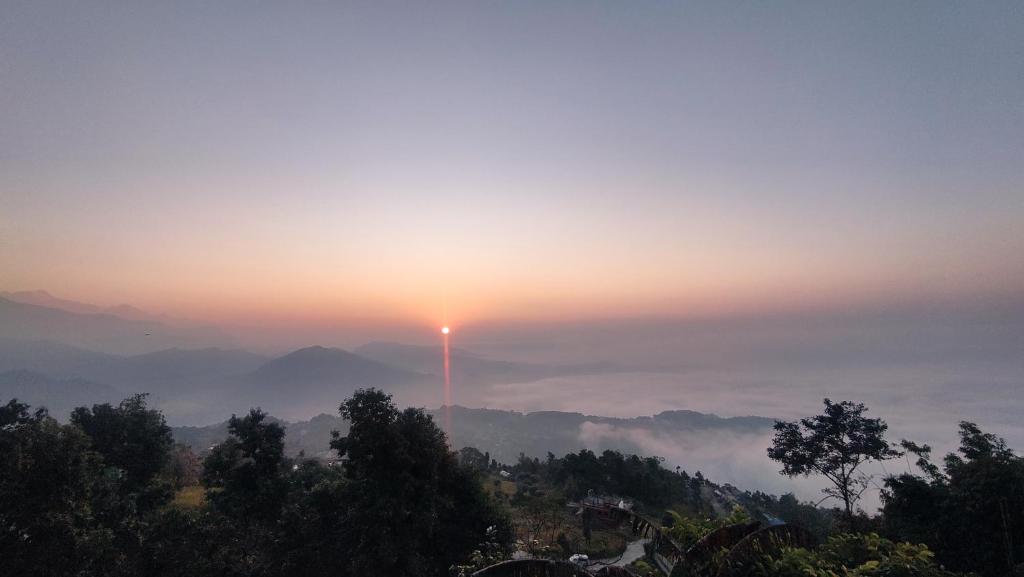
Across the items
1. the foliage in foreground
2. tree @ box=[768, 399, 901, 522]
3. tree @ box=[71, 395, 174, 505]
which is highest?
the foliage in foreground

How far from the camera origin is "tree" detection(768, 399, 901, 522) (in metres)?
23.2

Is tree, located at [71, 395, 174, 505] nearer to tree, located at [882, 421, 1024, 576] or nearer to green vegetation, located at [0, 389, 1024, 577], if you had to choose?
green vegetation, located at [0, 389, 1024, 577]

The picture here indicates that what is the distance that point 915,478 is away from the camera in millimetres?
18516

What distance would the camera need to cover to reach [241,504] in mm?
20406

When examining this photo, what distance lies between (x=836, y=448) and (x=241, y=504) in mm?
31555

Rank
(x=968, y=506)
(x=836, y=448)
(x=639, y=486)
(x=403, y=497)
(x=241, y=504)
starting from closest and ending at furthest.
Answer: (x=968, y=506)
(x=403, y=497)
(x=241, y=504)
(x=836, y=448)
(x=639, y=486)

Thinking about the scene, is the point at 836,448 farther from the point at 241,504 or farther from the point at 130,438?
the point at 130,438

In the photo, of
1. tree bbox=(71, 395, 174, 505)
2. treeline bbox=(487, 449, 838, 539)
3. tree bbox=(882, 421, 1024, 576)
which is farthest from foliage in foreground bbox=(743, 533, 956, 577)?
treeline bbox=(487, 449, 838, 539)

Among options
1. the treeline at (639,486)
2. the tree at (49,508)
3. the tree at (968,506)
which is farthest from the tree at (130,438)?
the tree at (968,506)

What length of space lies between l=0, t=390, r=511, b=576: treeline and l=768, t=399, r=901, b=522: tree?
58.4 feet

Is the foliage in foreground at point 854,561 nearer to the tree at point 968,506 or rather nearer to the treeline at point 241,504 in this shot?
the tree at point 968,506

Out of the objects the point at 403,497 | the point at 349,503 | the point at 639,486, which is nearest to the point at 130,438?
the point at 349,503

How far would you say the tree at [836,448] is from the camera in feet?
76.2

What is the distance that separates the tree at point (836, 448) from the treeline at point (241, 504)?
17.8 m
